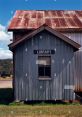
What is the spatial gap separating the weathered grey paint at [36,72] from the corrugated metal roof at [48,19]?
1688 millimetres

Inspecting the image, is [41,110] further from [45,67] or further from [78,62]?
[78,62]

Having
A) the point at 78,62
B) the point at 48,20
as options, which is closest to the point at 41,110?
the point at 78,62

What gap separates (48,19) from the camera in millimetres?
22875

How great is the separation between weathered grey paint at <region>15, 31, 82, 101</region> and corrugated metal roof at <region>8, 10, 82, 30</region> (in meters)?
1.69

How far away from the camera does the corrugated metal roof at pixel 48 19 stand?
21125mm

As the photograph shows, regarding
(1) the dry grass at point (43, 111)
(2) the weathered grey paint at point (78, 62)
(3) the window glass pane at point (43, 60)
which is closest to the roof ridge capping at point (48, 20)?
(2) the weathered grey paint at point (78, 62)

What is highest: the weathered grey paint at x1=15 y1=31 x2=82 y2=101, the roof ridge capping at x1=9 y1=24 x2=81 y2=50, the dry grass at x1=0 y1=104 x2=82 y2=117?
the roof ridge capping at x1=9 y1=24 x2=81 y2=50

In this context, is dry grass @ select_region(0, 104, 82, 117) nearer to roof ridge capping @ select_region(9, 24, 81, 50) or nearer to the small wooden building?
the small wooden building

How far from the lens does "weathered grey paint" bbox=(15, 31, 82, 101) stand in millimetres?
19516

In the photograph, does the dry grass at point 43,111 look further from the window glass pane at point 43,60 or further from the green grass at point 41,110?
the window glass pane at point 43,60

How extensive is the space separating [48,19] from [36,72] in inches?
188

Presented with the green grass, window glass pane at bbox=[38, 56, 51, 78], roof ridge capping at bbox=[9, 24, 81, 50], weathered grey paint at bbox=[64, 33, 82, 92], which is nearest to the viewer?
the green grass

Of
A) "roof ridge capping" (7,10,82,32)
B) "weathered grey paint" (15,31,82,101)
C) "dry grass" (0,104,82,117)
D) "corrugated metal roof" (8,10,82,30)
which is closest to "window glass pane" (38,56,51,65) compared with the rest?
"weathered grey paint" (15,31,82,101)

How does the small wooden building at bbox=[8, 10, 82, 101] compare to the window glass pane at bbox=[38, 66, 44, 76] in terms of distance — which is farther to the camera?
the window glass pane at bbox=[38, 66, 44, 76]
